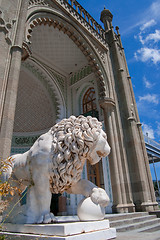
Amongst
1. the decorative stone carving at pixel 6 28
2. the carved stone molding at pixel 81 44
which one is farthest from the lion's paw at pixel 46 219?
the carved stone molding at pixel 81 44

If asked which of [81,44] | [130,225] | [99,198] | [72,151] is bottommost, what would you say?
[130,225]

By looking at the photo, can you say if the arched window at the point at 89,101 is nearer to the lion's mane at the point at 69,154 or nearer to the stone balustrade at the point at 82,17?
the stone balustrade at the point at 82,17

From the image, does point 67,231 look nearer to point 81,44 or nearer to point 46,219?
point 46,219

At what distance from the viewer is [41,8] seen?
522 cm

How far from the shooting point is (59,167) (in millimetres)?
1386

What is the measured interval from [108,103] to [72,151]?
5182 mm

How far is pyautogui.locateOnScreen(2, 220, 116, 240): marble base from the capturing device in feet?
3.39

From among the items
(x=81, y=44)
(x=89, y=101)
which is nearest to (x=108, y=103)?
(x=89, y=101)

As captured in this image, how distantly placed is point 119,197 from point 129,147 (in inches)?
70.0

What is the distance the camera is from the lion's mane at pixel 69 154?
1399 millimetres

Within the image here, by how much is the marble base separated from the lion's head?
0.34 metres

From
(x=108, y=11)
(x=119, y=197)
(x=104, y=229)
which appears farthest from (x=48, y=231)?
(x=108, y=11)

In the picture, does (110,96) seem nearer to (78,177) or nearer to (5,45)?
(5,45)

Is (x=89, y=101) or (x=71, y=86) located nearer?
(x=89, y=101)
